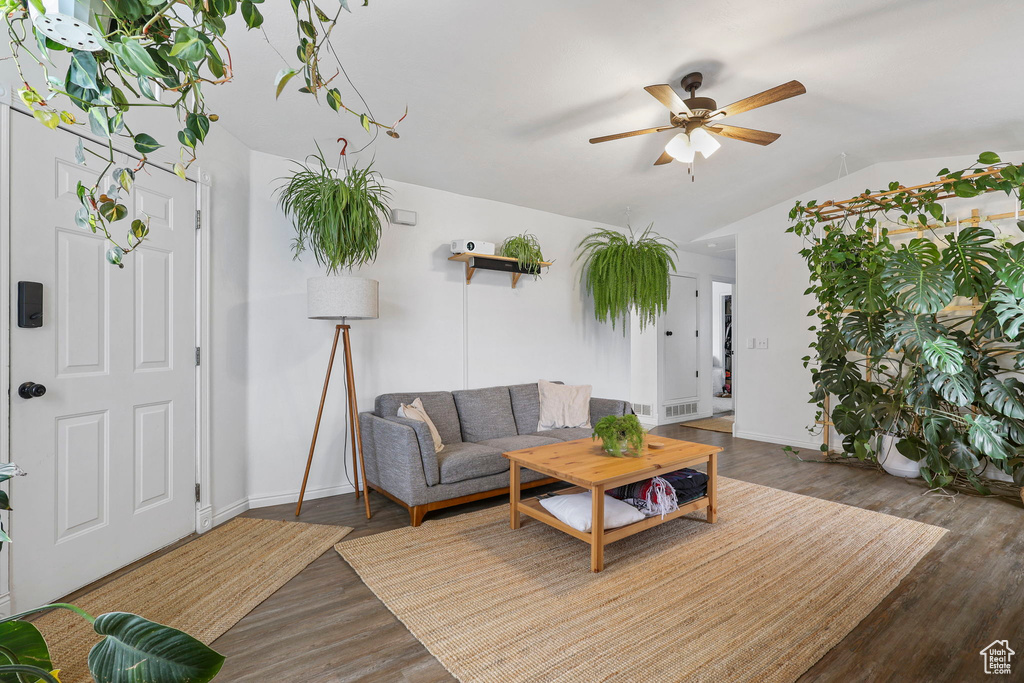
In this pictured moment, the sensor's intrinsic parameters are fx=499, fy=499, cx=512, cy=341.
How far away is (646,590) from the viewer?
7.14 ft

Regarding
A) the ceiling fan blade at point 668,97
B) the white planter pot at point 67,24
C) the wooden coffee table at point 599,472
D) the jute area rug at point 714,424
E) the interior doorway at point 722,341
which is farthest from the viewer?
the interior doorway at point 722,341

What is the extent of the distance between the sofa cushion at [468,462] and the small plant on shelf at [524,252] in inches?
63.7

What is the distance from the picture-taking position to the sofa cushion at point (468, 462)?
2.98 meters

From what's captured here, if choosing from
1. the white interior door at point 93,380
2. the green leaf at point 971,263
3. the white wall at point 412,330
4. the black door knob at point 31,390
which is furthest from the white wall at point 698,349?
the black door knob at point 31,390

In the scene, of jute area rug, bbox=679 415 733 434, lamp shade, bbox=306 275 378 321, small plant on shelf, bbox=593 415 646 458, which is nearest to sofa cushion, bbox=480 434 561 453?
small plant on shelf, bbox=593 415 646 458

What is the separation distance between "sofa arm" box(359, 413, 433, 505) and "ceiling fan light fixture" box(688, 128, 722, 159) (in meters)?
2.33

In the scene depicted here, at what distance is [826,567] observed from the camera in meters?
2.39

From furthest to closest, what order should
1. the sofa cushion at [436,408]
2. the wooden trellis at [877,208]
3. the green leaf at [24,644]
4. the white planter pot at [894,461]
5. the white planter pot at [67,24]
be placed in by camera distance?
the white planter pot at [894,461] → the wooden trellis at [877,208] → the sofa cushion at [436,408] → the green leaf at [24,644] → the white planter pot at [67,24]

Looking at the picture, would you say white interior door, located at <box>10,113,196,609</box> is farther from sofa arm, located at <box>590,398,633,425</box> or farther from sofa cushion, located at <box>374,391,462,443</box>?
sofa arm, located at <box>590,398,633,425</box>

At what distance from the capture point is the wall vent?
6.33 m

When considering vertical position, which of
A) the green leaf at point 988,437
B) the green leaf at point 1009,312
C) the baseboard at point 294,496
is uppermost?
the green leaf at point 1009,312

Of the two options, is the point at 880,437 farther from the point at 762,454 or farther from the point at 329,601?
the point at 329,601

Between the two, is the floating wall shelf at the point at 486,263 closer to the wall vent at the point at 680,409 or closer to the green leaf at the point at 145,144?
the wall vent at the point at 680,409

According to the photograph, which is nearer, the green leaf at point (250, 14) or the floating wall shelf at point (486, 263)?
the green leaf at point (250, 14)
